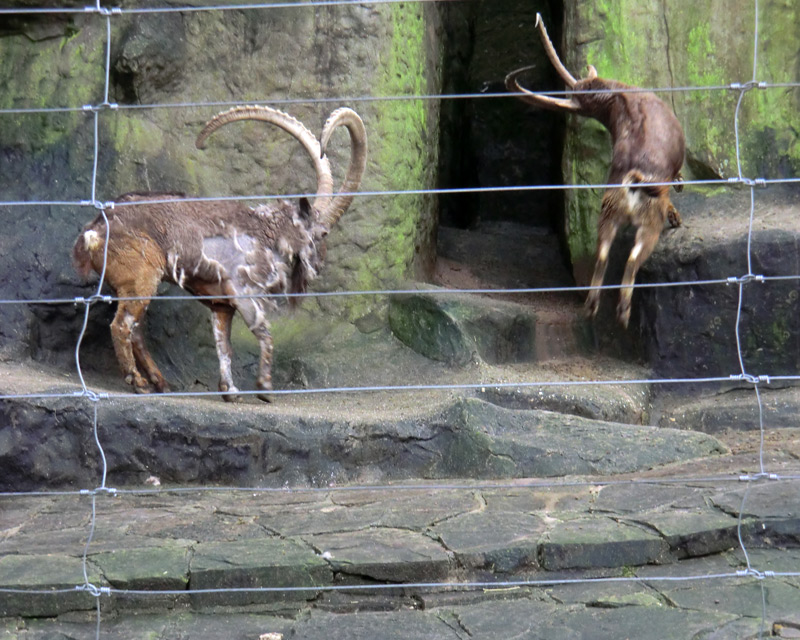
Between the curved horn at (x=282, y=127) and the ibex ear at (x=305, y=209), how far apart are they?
0.15 metres

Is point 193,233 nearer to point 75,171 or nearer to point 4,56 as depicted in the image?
point 75,171

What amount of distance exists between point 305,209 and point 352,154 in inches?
16.1

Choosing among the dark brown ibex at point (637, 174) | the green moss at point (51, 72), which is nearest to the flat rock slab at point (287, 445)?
the dark brown ibex at point (637, 174)

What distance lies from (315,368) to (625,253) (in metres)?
2.11

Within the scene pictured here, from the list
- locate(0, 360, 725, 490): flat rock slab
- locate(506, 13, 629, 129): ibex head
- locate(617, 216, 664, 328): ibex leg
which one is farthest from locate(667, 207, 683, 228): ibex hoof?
locate(0, 360, 725, 490): flat rock slab

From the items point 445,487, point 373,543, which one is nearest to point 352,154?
point 373,543

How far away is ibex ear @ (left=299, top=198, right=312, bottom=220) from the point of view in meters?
6.09

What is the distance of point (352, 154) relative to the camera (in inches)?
238

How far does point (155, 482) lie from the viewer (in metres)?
4.94

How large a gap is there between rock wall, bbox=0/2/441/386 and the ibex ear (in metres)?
0.69

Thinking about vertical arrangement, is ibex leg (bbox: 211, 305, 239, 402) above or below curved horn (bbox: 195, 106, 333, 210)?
below

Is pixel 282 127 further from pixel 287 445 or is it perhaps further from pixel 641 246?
pixel 641 246

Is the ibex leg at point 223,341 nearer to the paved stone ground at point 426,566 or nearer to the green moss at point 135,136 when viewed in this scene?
the green moss at point 135,136

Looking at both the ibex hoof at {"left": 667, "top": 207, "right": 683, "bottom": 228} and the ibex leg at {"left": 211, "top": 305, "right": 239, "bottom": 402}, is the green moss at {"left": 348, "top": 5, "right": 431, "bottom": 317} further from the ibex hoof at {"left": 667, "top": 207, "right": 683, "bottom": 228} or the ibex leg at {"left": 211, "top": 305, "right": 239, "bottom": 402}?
the ibex hoof at {"left": 667, "top": 207, "right": 683, "bottom": 228}
